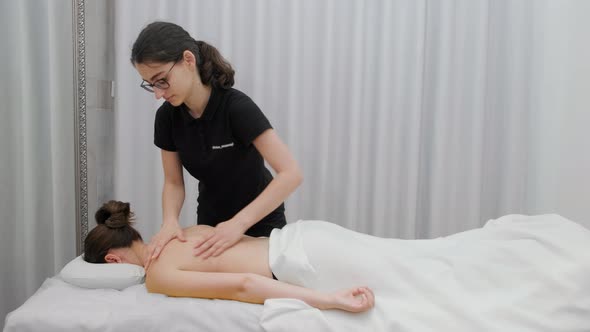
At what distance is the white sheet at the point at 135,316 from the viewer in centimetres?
118

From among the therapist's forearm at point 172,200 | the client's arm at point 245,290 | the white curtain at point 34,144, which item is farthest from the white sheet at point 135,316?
the white curtain at point 34,144

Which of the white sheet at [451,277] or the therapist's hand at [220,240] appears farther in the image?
the therapist's hand at [220,240]

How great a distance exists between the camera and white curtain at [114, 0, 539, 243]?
2385mm

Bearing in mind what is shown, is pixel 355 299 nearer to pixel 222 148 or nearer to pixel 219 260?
pixel 219 260

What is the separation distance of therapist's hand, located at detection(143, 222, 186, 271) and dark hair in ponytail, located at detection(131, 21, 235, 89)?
0.52 meters

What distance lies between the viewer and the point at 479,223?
2.53 m

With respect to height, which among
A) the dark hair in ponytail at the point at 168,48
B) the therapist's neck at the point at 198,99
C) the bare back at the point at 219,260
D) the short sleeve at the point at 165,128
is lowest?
the bare back at the point at 219,260

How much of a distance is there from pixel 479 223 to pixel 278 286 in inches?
65.5

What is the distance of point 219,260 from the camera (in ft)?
4.54

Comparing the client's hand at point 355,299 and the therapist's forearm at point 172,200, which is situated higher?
the therapist's forearm at point 172,200

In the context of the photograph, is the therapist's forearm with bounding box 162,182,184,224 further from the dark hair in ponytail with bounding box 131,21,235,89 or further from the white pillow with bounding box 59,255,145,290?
the dark hair in ponytail with bounding box 131,21,235,89

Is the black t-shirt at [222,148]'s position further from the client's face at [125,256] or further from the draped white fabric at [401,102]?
the draped white fabric at [401,102]

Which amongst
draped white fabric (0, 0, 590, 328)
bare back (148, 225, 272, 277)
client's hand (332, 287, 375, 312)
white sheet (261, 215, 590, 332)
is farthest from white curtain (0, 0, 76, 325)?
client's hand (332, 287, 375, 312)

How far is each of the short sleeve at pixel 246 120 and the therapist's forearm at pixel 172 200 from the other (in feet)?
1.25
